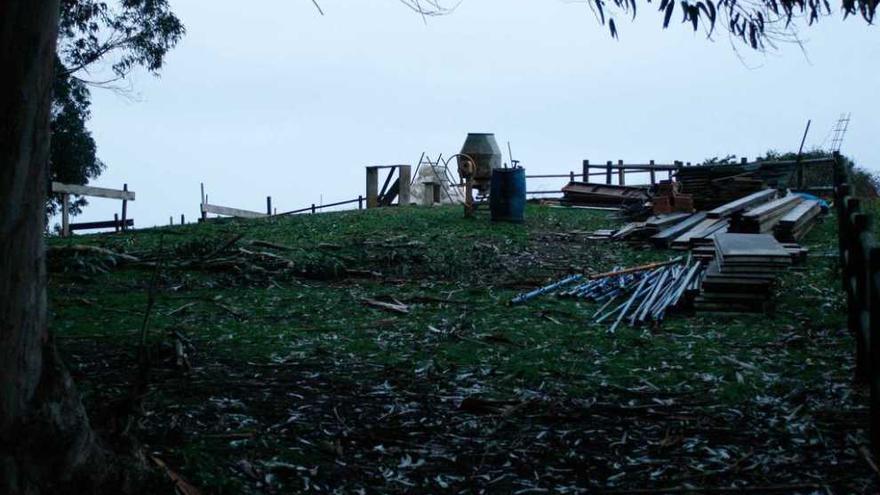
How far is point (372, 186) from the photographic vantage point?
24.9 metres

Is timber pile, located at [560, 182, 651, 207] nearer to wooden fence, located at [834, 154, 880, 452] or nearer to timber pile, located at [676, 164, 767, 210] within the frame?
timber pile, located at [676, 164, 767, 210]

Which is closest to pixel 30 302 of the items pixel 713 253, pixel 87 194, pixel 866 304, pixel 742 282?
pixel 866 304

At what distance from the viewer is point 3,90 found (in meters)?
3.48

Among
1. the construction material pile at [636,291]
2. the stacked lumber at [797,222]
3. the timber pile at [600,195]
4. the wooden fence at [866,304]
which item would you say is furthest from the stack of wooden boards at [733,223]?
the timber pile at [600,195]

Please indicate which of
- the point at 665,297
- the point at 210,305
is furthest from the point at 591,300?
the point at 210,305

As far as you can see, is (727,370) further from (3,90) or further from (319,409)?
(3,90)

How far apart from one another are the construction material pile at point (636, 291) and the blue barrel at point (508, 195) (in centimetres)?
672

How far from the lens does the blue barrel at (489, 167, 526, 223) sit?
17906 millimetres

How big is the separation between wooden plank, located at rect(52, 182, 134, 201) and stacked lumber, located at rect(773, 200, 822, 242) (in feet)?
44.0

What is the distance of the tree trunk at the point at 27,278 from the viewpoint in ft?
11.4

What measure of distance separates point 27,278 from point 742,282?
693 centimetres

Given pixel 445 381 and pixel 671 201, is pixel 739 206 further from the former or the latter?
pixel 445 381

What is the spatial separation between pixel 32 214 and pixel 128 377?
2652mm


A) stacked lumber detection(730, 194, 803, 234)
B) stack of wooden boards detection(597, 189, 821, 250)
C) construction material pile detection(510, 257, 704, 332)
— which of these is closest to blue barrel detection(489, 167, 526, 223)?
stack of wooden boards detection(597, 189, 821, 250)
